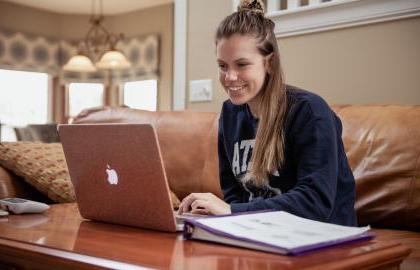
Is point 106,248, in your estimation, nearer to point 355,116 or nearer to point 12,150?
point 355,116

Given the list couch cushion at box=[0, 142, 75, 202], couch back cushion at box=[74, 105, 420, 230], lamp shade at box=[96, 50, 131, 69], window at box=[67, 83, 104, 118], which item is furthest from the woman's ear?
window at box=[67, 83, 104, 118]

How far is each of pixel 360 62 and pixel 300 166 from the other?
3.35 feet

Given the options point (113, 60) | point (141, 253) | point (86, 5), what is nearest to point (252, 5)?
point (141, 253)

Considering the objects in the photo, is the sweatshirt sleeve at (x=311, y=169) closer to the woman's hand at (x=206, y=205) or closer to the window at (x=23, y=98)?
the woman's hand at (x=206, y=205)

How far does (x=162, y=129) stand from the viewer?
235cm

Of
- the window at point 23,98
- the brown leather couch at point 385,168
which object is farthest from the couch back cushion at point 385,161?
the window at point 23,98

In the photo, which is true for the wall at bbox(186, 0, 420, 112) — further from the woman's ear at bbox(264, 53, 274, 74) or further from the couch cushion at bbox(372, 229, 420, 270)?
the woman's ear at bbox(264, 53, 274, 74)

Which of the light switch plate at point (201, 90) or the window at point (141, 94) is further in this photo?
the window at point (141, 94)

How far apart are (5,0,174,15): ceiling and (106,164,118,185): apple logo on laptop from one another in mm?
6052

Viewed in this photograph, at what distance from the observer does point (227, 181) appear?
164 cm

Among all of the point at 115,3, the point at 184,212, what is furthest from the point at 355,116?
the point at 115,3

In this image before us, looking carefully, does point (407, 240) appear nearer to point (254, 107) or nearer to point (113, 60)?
point (254, 107)

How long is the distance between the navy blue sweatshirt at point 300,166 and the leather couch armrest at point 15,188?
2.86 ft

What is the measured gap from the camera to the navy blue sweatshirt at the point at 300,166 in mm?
1237
